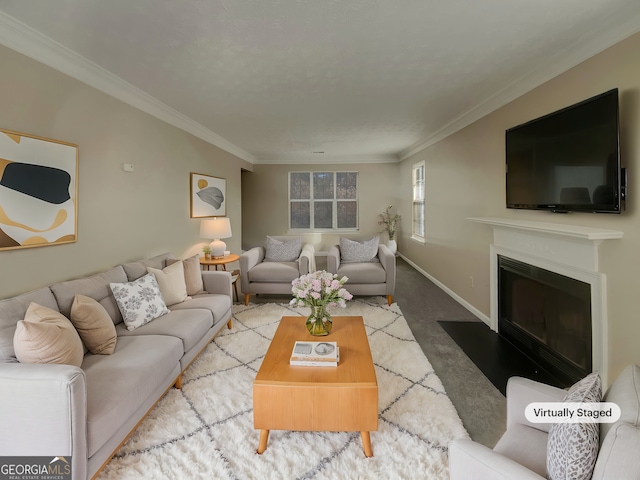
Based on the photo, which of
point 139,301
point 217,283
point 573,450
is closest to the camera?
point 573,450

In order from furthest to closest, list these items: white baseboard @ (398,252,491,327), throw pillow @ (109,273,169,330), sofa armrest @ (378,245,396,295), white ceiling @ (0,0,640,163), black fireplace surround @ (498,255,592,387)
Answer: sofa armrest @ (378,245,396,295)
white baseboard @ (398,252,491,327)
throw pillow @ (109,273,169,330)
black fireplace surround @ (498,255,592,387)
white ceiling @ (0,0,640,163)

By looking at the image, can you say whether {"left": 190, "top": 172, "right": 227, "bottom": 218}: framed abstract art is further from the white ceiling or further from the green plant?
the green plant

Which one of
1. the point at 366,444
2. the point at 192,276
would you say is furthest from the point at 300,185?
the point at 366,444

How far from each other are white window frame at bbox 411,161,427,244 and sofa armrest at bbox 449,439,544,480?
198 inches

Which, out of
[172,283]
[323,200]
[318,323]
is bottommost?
[318,323]

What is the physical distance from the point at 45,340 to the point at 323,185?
668 centimetres

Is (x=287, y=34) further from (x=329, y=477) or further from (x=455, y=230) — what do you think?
(x=455, y=230)

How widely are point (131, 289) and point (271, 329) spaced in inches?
56.9

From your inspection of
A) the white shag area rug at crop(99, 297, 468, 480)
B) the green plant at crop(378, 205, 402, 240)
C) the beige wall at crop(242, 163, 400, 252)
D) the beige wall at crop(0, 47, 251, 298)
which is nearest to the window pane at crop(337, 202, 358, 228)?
the beige wall at crop(242, 163, 400, 252)

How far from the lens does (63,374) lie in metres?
1.34

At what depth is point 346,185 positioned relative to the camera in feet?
25.4

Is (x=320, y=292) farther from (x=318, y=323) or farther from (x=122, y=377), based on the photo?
(x=122, y=377)

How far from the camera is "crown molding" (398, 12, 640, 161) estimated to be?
1.91m

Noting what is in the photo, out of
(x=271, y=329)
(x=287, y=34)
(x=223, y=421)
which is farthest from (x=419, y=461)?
(x=287, y=34)
